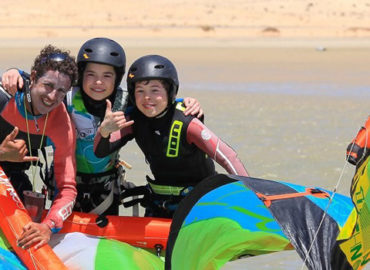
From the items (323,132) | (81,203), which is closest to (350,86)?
(323,132)

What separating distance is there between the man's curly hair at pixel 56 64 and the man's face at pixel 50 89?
1.1 inches

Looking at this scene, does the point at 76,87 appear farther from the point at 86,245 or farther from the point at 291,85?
the point at 291,85

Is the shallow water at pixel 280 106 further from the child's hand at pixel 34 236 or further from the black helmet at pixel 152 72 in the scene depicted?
the child's hand at pixel 34 236

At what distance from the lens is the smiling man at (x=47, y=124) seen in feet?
16.0

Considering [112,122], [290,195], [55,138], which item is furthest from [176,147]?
[290,195]

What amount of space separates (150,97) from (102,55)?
39cm

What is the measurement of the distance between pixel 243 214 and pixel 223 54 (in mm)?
18781

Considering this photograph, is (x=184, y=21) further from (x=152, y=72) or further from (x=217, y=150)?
(x=217, y=150)

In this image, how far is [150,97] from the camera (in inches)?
206

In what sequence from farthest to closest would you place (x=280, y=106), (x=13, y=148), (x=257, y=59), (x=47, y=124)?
(x=257, y=59), (x=280, y=106), (x=47, y=124), (x=13, y=148)

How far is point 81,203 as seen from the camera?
5.63 metres

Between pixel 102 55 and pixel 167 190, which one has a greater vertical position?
pixel 102 55

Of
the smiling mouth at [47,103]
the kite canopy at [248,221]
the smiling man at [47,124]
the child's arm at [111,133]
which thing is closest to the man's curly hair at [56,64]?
the smiling man at [47,124]

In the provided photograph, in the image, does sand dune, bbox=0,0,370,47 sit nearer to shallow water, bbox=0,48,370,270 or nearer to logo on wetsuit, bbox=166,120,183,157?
shallow water, bbox=0,48,370,270
